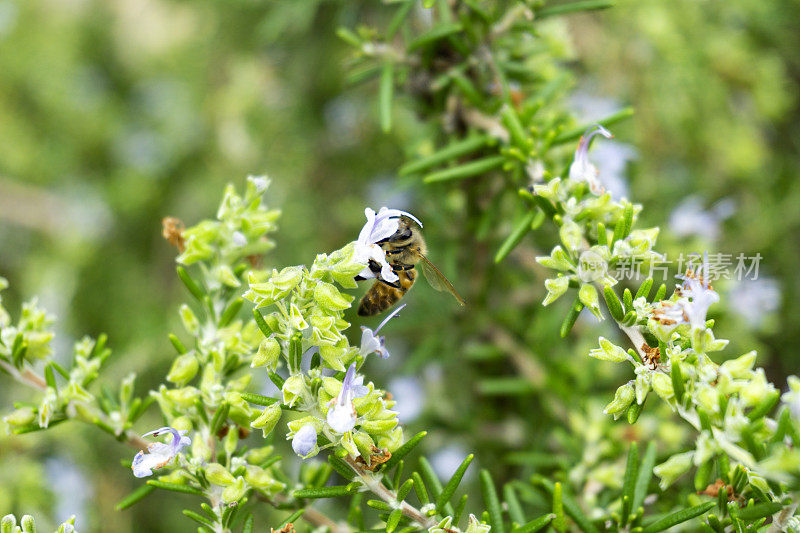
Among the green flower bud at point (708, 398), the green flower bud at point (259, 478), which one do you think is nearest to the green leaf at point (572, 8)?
the green flower bud at point (708, 398)

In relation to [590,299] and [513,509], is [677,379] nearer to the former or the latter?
[590,299]

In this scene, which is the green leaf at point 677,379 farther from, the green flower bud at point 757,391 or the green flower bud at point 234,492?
the green flower bud at point 234,492

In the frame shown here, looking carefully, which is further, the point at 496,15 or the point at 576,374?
the point at 576,374

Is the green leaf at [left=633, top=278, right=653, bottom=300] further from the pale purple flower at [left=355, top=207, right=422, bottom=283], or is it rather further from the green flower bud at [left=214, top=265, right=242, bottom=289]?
the green flower bud at [left=214, top=265, right=242, bottom=289]

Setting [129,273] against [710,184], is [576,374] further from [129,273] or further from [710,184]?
[129,273]

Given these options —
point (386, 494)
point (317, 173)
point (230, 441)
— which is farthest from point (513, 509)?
point (317, 173)

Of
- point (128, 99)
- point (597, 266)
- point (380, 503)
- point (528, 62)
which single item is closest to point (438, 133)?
point (528, 62)
